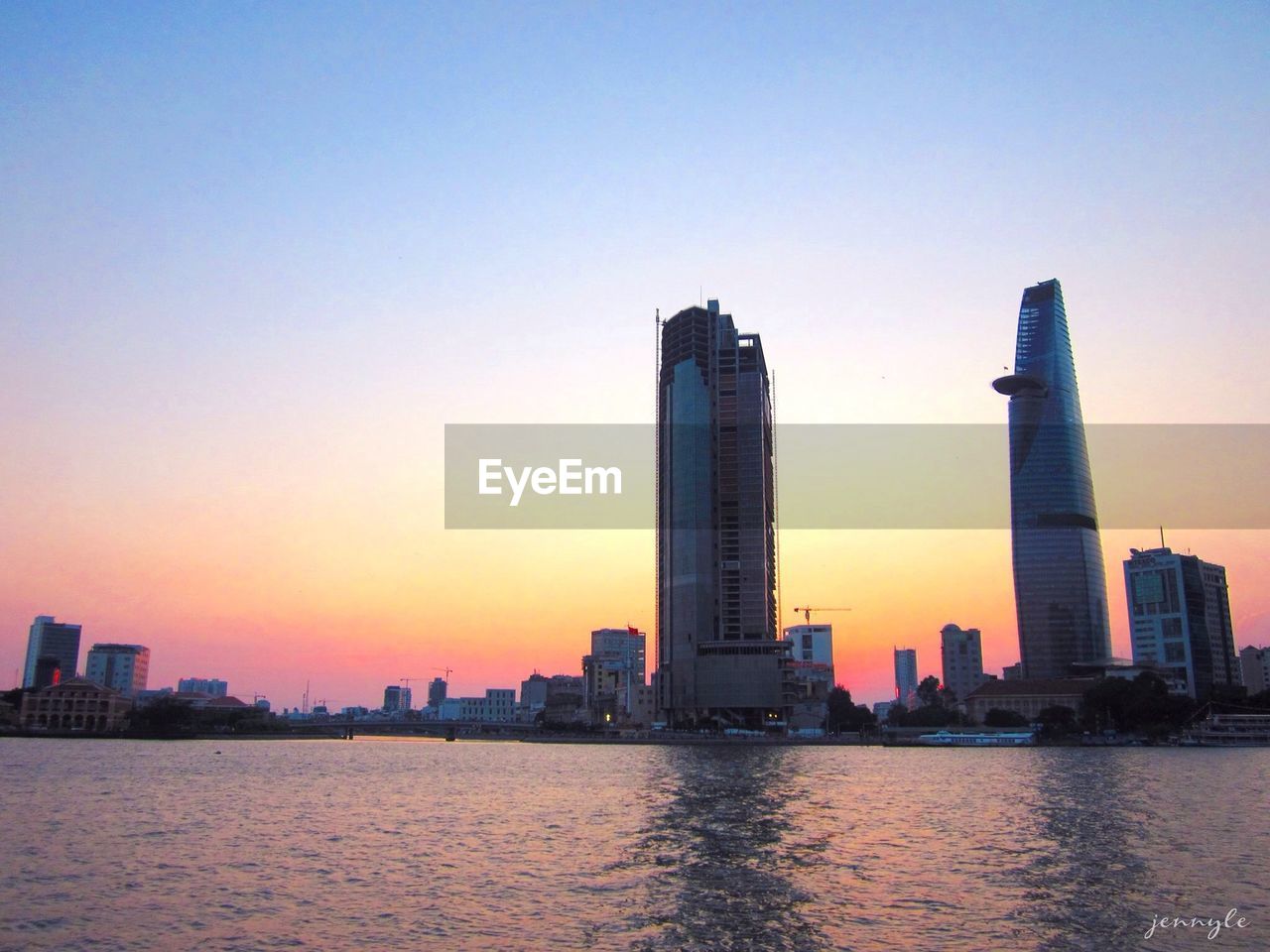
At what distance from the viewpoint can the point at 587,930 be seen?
36062mm

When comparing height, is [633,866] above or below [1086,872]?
below

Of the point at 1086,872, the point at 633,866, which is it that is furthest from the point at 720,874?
the point at 1086,872

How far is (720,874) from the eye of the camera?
46031mm

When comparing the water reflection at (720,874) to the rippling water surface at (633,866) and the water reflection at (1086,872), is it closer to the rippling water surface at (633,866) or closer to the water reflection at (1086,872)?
the rippling water surface at (633,866)

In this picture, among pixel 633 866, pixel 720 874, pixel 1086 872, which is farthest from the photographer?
pixel 633 866

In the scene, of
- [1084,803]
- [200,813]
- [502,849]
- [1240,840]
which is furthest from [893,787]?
[200,813]

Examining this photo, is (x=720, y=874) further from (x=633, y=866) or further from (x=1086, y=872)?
(x=1086, y=872)

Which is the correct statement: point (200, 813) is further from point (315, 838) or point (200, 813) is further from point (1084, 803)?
point (1084, 803)

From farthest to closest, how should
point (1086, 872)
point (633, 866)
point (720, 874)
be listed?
point (633, 866) → point (1086, 872) → point (720, 874)

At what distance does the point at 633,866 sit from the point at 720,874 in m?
5.11

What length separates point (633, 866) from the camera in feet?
161

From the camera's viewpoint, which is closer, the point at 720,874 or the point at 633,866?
the point at 720,874

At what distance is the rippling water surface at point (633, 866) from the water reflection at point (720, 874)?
0.59ft

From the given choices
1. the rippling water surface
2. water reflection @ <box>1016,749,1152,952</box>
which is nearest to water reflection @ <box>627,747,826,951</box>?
the rippling water surface
